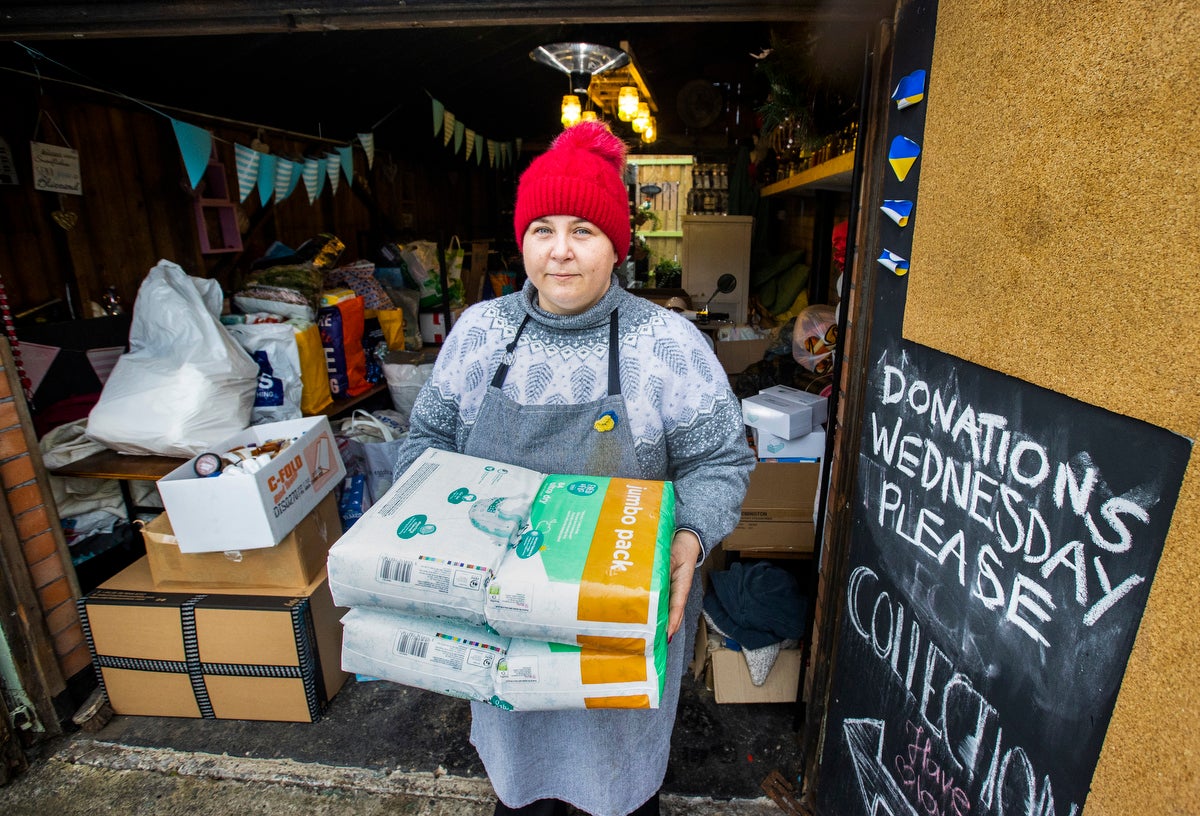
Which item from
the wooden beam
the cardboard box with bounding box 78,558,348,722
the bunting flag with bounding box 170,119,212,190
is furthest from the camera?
the bunting flag with bounding box 170,119,212,190

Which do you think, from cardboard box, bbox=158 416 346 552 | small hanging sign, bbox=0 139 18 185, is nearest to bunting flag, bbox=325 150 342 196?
small hanging sign, bbox=0 139 18 185

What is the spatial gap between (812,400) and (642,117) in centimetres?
542

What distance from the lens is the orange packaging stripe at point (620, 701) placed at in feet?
3.72

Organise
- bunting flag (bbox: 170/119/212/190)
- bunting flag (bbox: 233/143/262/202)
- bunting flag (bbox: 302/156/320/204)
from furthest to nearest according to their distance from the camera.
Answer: bunting flag (bbox: 302/156/320/204) → bunting flag (bbox: 233/143/262/202) → bunting flag (bbox: 170/119/212/190)

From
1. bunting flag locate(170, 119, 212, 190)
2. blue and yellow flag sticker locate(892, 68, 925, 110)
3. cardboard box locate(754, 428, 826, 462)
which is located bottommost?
cardboard box locate(754, 428, 826, 462)

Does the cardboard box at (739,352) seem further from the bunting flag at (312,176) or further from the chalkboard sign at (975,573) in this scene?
the bunting flag at (312,176)

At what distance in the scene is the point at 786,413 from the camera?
9.11 ft

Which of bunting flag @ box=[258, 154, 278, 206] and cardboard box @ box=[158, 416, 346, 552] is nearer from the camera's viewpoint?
cardboard box @ box=[158, 416, 346, 552]

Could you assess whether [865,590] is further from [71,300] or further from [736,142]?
[736,142]

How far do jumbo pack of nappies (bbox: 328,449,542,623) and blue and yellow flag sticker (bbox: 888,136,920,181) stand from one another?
1153mm

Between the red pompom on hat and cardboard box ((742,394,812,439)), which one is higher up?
the red pompom on hat

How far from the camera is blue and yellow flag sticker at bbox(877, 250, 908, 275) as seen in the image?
4.92 ft

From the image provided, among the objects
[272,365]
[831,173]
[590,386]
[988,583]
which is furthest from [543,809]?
[831,173]

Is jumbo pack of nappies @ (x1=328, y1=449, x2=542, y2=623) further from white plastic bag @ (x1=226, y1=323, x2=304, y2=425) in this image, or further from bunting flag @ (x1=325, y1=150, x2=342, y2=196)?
bunting flag @ (x1=325, y1=150, x2=342, y2=196)
